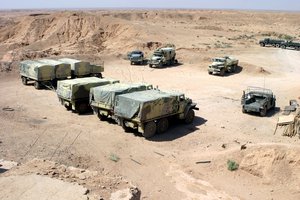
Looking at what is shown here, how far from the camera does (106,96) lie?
21.4 meters

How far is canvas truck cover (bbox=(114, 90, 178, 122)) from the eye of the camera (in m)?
19.4

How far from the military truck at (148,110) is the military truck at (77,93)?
4.10 m

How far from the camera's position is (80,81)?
24453mm

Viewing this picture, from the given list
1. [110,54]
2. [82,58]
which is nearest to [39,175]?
[82,58]

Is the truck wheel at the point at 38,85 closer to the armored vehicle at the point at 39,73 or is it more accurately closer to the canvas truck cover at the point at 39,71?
the armored vehicle at the point at 39,73

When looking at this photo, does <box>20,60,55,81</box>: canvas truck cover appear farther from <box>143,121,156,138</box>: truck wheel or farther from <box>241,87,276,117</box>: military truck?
<box>241,87,276,117</box>: military truck

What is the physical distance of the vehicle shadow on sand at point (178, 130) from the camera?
66.1 ft

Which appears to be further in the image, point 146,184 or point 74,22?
point 74,22

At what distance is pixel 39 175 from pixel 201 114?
13970 millimetres

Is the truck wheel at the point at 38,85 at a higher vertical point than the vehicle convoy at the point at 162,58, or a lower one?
lower

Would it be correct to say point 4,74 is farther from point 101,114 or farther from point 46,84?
point 101,114

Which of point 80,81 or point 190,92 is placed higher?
point 80,81

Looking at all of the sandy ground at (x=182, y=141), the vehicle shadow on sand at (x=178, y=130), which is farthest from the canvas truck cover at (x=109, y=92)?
the vehicle shadow on sand at (x=178, y=130)

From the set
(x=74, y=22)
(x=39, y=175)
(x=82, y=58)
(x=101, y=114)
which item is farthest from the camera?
(x=74, y=22)
